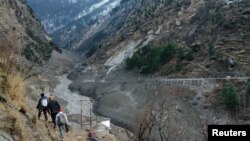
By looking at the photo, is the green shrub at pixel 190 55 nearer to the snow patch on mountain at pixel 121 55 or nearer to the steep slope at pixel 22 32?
the snow patch on mountain at pixel 121 55

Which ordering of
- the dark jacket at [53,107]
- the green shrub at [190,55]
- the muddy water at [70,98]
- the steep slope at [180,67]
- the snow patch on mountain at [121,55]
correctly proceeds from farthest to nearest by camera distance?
the snow patch on mountain at [121,55] → the green shrub at [190,55] → the muddy water at [70,98] → the steep slope at [180,67] → the dark jacket at [53,107]

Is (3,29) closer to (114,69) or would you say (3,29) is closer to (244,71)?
(114,69)

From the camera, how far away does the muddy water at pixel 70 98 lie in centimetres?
9930

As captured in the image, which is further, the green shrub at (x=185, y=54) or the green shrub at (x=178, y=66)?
the green shrub at (x=185, y=54)

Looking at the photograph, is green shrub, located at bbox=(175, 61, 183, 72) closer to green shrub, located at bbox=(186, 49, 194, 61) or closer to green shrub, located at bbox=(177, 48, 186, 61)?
green shrub, located at bbox=(177, 48, 186, 61)

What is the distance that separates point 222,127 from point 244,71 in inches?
3574

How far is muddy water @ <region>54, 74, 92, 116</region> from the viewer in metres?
99.3

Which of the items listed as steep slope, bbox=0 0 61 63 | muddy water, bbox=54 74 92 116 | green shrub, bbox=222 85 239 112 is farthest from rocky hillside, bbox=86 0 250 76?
steep slope, bbox=0 0 61 63

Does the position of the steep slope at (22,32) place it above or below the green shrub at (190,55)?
above

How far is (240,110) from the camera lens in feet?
294

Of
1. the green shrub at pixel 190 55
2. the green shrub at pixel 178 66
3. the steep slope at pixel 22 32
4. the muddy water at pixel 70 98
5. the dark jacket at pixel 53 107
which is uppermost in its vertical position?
the steep slope at pixel 22 32

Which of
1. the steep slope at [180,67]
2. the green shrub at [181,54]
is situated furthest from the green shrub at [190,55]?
the green shrub at [181,54]

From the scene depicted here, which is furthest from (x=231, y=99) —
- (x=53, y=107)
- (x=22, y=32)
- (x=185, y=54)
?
(x=22, y=32)

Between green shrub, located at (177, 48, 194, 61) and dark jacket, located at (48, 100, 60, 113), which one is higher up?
green shrub, located at (177, 48, 194, 61)
